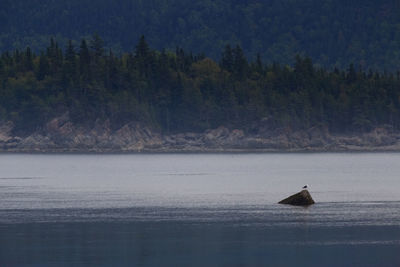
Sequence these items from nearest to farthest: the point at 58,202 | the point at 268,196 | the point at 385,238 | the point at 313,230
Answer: the point at 385,238 < the point at 313,230 < the point at 58,202 < the point at 268,196

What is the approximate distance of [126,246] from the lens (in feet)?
143

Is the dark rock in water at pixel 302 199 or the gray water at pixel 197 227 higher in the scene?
the dark rock in water at pixel 302 199

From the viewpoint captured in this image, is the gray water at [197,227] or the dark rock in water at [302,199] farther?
the dark rock in water at [302,199]

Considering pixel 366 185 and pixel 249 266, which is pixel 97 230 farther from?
pixel 366 185

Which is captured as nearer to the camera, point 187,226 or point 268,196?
point 187,226

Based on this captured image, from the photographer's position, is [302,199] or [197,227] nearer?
[197,227]

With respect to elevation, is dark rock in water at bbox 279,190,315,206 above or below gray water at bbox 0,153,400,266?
above

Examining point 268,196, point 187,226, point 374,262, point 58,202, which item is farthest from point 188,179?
point 374,262

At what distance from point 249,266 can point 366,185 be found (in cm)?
5418

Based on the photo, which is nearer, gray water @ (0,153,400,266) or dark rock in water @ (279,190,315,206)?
gray water @ (0,153,400,266)

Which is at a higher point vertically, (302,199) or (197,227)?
(302,199)

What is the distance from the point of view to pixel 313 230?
49.0 meters

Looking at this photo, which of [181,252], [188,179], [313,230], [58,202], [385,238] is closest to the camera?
[181,252]

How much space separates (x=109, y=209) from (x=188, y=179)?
139ft
